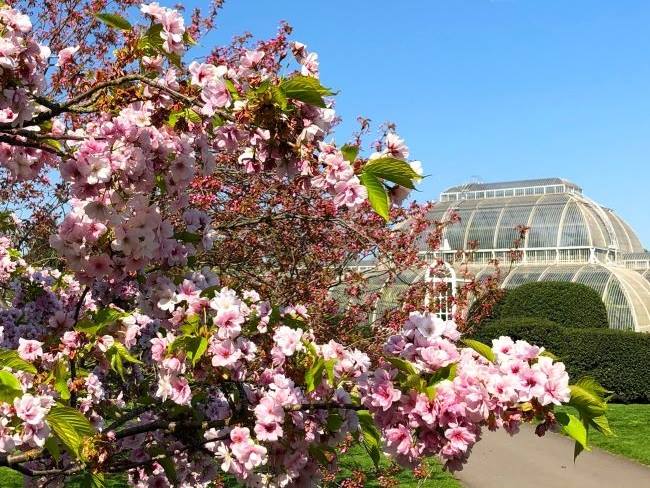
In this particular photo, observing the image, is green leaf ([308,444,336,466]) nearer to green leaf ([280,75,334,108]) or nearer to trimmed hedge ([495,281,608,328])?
green leaf ([280,75,334,108])

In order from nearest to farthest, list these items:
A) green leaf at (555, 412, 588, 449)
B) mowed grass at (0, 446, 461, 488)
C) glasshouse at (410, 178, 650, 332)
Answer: green leaf at (555, 412, 588, 449) → mowed grass at (0, 446, 461, 488) → glasshouse at (410, 178, 650, 332)

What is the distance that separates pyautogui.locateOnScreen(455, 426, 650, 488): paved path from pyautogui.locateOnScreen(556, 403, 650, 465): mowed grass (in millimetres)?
285

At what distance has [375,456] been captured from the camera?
2.89m

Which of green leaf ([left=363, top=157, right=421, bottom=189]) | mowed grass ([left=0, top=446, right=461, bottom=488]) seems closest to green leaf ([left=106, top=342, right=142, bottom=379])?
green leaf ([left=363, top=157, right=421, bottom=189])

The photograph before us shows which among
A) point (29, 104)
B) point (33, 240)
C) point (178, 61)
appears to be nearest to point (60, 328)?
point (29, 104)

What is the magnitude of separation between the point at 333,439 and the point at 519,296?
21.2 metres

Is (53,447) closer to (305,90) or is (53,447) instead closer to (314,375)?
(314,375)

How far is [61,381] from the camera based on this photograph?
264 centimetres

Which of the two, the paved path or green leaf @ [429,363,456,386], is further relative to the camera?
the paved path

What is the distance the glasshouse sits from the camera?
92.1 ft

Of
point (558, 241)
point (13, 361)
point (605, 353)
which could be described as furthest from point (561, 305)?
point (13, 361)

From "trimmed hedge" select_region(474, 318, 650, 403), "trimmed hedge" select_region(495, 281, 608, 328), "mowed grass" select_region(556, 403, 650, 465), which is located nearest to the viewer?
"mowed grass" select_region(556, 403, 650, 465)

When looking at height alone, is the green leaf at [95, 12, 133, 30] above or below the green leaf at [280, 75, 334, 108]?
above

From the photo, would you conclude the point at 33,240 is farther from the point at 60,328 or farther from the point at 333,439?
the point at 333,439
